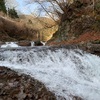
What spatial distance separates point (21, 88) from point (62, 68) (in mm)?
2897

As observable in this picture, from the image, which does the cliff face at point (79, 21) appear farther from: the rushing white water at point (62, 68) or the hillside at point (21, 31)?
the hillside at point (21, 31)

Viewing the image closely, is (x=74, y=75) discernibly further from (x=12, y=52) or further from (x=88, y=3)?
(x=88, y=3)

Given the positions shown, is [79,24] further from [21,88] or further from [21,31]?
[21,31]

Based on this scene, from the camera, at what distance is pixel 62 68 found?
Result: 818 centimetres

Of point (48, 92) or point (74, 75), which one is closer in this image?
point (48, 92)

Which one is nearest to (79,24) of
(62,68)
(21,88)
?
(62,68)

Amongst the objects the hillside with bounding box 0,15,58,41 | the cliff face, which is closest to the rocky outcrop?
the cliff face

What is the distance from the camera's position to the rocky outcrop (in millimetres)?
5191

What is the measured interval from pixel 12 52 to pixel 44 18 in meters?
14.6

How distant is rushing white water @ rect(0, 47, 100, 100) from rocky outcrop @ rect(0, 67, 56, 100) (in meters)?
0.27

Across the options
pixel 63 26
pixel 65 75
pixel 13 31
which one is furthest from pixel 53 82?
pixel 13 31

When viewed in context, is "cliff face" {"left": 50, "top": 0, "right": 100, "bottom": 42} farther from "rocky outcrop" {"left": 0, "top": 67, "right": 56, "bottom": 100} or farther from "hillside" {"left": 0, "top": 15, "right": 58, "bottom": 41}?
"rocky outcrop" {"left": 0, "top": 67, "right": 56, "bottom": 100}

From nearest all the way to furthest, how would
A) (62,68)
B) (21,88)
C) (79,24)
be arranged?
(21,88) < (62,68) < (79,24)

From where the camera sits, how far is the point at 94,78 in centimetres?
778
